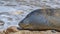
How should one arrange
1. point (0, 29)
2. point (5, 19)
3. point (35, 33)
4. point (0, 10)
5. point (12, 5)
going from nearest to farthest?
point (35, 33) < point (0, 29) < point (5, 19) < point (0, 10) < point (12, 5)

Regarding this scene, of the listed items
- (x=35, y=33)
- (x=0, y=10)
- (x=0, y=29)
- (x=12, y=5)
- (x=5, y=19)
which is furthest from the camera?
(x=12, y=5)

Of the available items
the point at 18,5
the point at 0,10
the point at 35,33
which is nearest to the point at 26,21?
the point at 35,33

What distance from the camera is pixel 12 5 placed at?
2.30 metres

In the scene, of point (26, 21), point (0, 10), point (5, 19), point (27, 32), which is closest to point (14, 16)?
point (5, 19)

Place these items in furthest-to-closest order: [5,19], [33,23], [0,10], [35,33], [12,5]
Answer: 1. [12,5]
2. [0,10]
3. [5,19]
4. [33,23]
5. [35,33]

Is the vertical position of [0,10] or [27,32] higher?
[0,10]

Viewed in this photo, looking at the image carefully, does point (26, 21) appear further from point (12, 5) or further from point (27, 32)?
point (12, 5)

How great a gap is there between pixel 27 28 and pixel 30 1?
1117mm

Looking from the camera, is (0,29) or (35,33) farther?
(0,29)

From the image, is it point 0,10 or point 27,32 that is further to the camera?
point 0,10

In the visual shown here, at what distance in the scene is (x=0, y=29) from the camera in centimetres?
152

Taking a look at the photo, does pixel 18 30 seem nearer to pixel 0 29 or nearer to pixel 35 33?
pixel 35 33

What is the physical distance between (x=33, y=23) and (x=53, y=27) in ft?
0.57

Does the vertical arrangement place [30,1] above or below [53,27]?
above
